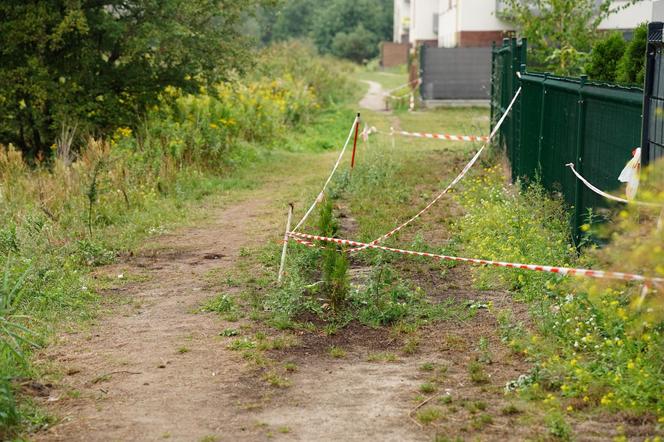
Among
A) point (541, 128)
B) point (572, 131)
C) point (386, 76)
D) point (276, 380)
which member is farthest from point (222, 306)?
point (386, 76)

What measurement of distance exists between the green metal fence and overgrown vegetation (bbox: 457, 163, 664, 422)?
60cm

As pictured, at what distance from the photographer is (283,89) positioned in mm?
26562

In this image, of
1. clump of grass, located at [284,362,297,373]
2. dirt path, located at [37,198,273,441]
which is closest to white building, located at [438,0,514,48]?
dirt path, located at [37,198,273,441]

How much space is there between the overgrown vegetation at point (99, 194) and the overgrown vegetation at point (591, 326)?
2.51m

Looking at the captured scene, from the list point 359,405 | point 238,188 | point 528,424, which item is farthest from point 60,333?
point 238,188

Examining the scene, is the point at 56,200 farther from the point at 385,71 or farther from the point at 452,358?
the point at 385,71

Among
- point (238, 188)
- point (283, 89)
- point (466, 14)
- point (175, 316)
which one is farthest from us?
point (466, 14)

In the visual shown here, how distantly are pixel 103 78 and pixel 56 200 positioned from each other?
14.9ft

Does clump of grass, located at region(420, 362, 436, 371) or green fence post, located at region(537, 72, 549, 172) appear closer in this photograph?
clump of grass, located at region(420, 362, 436, 371)

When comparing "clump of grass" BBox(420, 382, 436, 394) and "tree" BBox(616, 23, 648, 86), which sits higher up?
"tree" BBox(616, 23, 648, 86)

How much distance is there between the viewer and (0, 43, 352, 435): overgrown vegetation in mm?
7578

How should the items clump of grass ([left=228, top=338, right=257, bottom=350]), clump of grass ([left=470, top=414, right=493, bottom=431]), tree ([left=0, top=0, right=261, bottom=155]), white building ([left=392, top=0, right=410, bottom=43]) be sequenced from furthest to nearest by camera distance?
white building ([left=392, top=0, right=410, bottom=43])
tree ([left=0, top=0, right=261, bottom=155])
clump of grass ([left=228, top=338, right=257, bottom=350])
clump of grass ([left=470, top=414, right=493, bottom=431])

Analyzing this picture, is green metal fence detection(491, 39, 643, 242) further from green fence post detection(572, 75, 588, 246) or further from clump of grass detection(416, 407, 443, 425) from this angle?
clump of grass detection(416, 407, 443, 425)

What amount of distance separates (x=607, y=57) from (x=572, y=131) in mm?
3040
